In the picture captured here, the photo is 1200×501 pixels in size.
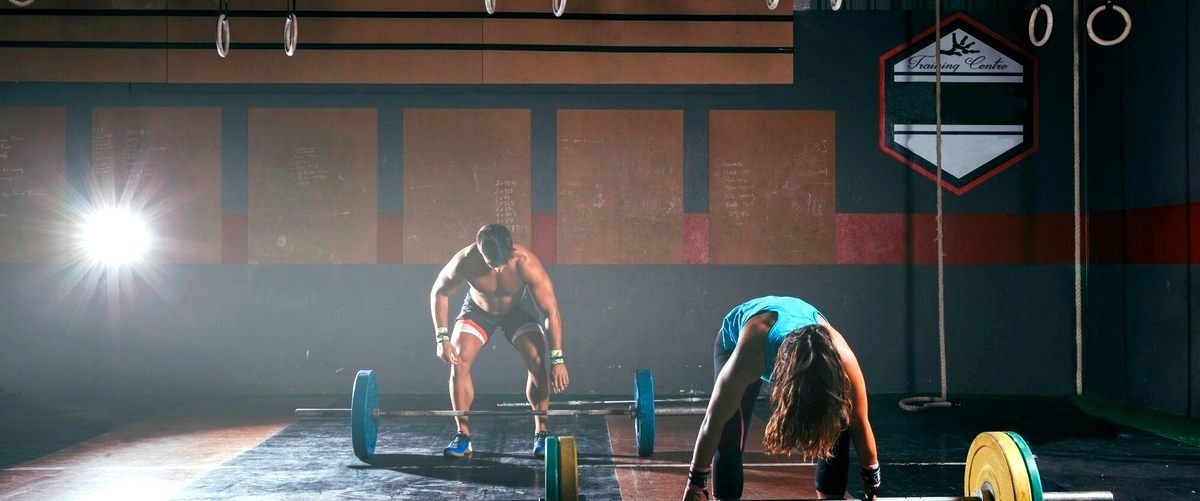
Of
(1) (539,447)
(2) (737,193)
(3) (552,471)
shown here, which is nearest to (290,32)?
(1) (539,447)

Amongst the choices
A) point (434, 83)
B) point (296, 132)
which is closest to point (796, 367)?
point (434, 83)

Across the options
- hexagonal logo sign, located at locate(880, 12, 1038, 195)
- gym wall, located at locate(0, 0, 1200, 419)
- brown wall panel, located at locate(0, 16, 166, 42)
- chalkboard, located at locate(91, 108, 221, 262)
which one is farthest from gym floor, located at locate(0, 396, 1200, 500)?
brown wall panel, located at locate(0, 16, 166, 42)

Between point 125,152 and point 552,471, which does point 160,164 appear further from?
point 552,471

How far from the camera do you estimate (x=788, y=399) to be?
2.24m

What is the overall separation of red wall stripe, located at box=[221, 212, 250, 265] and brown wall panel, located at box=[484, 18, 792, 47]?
2.08 m

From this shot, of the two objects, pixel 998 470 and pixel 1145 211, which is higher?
pixel 1145 211

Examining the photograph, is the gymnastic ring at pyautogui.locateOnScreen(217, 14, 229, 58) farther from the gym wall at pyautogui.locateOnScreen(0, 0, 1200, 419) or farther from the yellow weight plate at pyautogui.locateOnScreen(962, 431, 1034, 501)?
the yellow weight plate at pyautogui.locateOnScreen(962, 431, 1034, 501)

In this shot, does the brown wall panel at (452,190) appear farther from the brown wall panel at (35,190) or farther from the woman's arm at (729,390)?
the woman's arm at (729,390)

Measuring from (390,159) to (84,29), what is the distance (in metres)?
2.18

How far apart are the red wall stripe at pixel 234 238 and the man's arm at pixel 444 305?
87.8 inches

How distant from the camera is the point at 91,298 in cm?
621

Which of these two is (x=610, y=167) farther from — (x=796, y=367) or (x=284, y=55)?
(x=796, y=367)

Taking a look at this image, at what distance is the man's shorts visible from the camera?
4.58 meters

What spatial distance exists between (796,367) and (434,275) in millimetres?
4295
